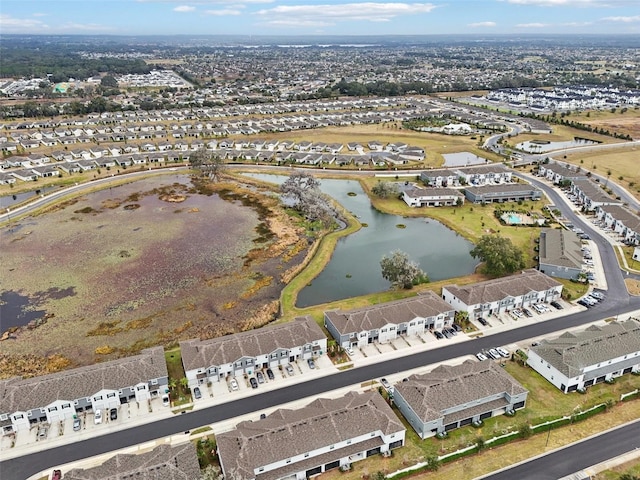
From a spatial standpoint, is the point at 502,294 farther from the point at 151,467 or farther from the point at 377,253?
the point at 151,467

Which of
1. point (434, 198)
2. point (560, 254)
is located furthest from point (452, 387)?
point (434, 198)

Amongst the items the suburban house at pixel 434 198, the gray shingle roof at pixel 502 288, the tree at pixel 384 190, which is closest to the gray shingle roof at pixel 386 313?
the gray shingle roof at pixel 502 288

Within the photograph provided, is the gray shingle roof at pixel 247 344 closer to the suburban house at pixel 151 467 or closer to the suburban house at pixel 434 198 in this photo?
the suburban house at pixel 151 467

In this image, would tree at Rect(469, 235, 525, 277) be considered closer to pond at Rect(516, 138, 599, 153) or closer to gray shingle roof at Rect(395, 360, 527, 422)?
gray shingle roof at Rect(395, 360, 527, 422)

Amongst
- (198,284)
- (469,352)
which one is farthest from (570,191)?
(198,284)

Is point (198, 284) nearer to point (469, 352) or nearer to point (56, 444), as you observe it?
point (56, 444)

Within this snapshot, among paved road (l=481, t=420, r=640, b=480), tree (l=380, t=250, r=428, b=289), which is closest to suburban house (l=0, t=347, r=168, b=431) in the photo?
tree (l=380, t=250, r=428, b=289)
